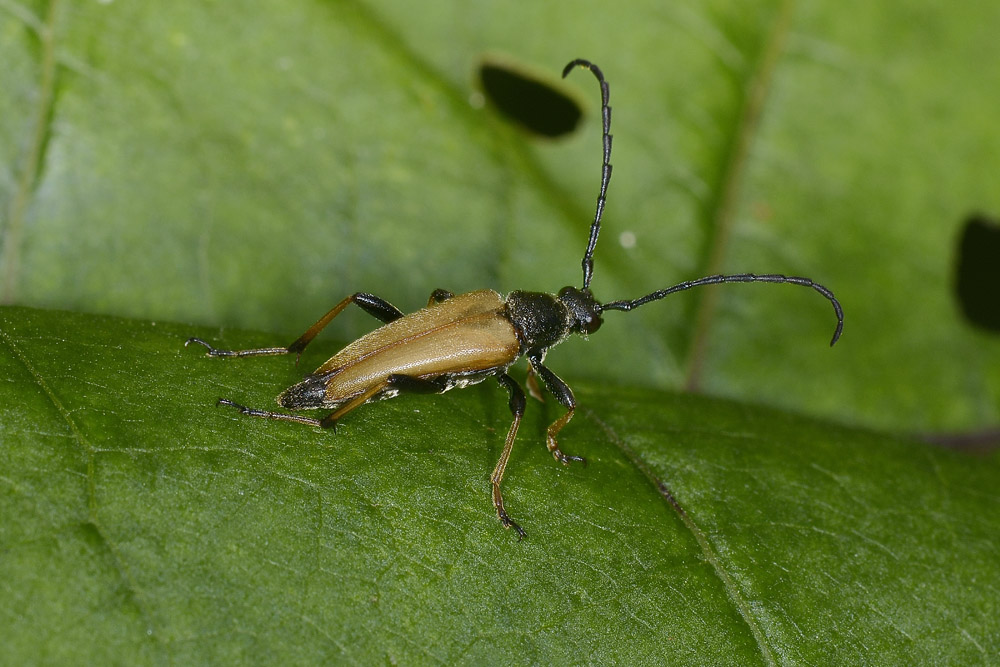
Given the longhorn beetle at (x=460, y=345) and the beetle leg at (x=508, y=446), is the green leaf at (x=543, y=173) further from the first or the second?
the beetle leg at (x=508, y=446)

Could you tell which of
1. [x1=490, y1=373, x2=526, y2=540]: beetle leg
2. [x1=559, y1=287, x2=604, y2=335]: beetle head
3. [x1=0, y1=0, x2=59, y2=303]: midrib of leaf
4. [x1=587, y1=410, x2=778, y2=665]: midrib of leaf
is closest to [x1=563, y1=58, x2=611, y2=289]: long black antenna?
[x1=559, y1=287, x2=604, y2=335]: beetle head

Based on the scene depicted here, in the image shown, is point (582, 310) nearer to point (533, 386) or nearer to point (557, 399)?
point (533, 386)

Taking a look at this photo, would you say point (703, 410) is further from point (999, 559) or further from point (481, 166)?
point (481, 166)

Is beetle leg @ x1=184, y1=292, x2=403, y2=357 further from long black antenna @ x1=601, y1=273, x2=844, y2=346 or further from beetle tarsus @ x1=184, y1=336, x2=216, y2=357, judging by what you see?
long black antenna @ x1=601, y1=273, x2=844, y2=346

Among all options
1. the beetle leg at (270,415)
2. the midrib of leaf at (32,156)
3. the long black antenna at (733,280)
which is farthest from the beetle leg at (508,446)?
the midrib of leaf at (32,156)

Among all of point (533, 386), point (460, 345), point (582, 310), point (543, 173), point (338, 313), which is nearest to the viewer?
point (460, 345)

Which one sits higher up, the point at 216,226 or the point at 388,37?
the point at 388,37

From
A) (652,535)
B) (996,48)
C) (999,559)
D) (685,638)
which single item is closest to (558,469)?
(652,535)

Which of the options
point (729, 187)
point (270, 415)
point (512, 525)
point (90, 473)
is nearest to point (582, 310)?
point (729, 187)
